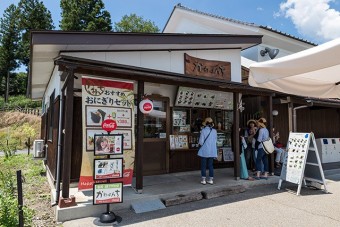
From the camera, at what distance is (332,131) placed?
12.9 metres

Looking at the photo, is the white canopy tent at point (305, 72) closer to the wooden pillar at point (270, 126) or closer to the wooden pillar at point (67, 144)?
the wooden pillar at point (67, 144)

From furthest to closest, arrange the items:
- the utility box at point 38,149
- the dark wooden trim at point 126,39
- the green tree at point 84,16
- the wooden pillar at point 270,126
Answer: the green tree at point 84,16, the utility box at point 38,149, the wooden pillar at point 270,126, the dark wooden trim at point 126,39

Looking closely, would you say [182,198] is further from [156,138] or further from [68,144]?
[68,144]

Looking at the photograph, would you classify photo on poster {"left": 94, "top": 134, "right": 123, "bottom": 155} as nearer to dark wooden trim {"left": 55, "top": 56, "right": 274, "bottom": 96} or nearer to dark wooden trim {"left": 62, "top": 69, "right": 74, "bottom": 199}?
dark wooden trim {"left": 62, "top": 69, "right": 74, "bottom": 199}

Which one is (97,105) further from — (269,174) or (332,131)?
(332,131)

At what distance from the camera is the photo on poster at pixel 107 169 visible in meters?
4.68

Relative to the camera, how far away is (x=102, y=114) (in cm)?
549

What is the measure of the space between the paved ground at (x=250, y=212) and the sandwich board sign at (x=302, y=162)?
1.27 ft

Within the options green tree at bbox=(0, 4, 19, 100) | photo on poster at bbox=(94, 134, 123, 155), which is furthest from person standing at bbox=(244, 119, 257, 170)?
green tree at bbox=(0, 4, 19, 100)

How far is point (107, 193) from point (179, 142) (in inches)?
155

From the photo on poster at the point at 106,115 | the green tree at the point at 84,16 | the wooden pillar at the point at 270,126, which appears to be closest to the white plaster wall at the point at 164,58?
the wooden pillar at the point at 270,126

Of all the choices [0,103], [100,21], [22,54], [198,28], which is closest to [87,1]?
[100,21]

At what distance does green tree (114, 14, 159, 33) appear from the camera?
35.5 metres

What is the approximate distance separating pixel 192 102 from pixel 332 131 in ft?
28.5
